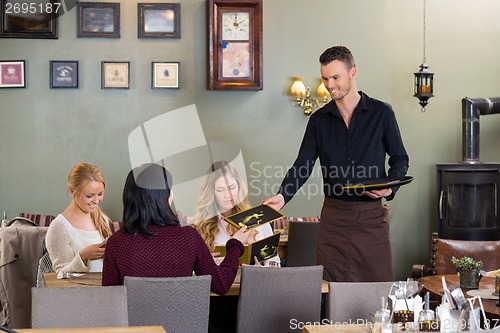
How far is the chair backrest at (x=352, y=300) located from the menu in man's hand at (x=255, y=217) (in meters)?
0.85

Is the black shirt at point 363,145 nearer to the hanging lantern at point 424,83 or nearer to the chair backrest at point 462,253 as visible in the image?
the chair backrest at point 462,253

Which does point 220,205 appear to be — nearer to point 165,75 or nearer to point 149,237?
point 149,237

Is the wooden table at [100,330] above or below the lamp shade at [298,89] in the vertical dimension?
below

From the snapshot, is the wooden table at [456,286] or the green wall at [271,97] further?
the green wall at [271,97]

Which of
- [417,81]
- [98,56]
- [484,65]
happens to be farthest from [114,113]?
[484,65]

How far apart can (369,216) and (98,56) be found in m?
3.95

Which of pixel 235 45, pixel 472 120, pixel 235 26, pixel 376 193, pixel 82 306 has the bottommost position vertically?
pixel 82 306

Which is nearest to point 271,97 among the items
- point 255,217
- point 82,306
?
point 255,217

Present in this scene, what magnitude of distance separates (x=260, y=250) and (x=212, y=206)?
878 mm

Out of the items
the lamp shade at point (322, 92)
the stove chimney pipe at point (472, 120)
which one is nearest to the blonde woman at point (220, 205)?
the lamp shade at point (322, 92)

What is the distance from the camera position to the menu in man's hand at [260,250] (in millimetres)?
4500

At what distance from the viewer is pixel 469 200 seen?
764 cm

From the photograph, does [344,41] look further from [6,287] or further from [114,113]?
[6,287]

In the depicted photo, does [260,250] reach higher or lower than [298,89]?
lower
